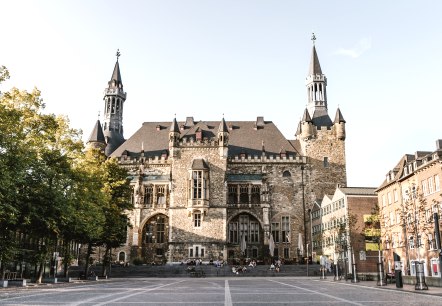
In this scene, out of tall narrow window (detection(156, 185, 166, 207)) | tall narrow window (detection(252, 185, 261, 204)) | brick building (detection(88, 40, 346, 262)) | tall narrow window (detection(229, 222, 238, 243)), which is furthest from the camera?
tall narrow window (detection(252, 185, 261, 204))

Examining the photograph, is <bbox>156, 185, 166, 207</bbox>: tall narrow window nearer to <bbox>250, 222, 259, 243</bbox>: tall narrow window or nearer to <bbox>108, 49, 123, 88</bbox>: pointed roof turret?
<bbox>250, 222, 259, 243</bbox>: tall narrow window

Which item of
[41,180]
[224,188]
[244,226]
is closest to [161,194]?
[224,188]

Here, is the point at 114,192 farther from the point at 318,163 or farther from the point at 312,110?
the point at 312,110

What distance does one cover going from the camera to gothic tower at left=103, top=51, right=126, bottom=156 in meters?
73.7

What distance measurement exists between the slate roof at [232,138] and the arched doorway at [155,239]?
992 centimetres

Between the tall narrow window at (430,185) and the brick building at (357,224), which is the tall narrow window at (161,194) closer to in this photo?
the brick building at (357,224)

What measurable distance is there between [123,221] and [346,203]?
85.0ft

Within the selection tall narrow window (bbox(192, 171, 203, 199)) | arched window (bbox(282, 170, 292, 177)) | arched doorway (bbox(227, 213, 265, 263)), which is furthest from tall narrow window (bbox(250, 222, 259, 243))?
tall narrow window (bbox(192, 171, 203, 199))

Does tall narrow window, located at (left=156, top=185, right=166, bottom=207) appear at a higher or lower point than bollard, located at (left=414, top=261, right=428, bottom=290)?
higher

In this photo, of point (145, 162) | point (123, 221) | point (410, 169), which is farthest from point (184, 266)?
point (410, 169)

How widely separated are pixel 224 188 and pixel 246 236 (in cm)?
773

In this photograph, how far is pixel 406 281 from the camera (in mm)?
32125

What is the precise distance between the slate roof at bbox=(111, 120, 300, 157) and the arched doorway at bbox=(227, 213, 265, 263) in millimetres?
9727

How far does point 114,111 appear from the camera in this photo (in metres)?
76.8
